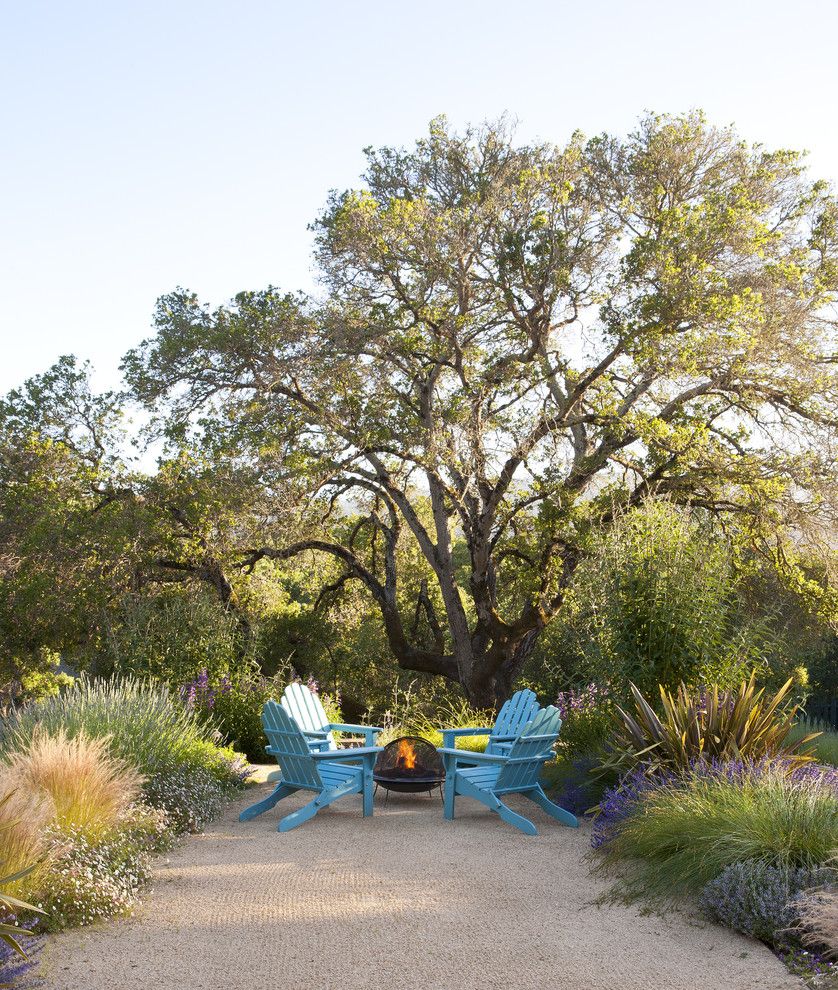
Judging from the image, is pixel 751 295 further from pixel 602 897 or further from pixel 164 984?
pixel 164 984

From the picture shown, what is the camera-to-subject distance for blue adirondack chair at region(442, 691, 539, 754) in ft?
25.8

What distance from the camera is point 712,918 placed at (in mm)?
4312

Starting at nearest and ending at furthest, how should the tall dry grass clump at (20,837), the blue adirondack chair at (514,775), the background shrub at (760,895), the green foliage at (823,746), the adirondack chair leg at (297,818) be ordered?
1. the tall dry grass clump at (20,837)
2. the background shrub at (760,895)
3. the adirondack chair leg at (297,818)
4. the blue adirondack chair at (514,775)
5. the green foliage at (823,746)

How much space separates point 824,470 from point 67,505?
10.3 m

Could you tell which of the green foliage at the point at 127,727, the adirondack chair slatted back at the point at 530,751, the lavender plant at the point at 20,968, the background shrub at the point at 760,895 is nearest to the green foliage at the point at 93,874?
the lavender plant at the point at 20,968

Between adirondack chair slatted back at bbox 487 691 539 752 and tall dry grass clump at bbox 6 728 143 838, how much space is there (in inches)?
142

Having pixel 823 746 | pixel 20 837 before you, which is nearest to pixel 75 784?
pixel 20 837

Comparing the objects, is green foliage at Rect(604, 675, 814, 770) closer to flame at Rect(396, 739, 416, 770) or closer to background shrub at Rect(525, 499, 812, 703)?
background shrub at Rect(525, 499, 812, 703)

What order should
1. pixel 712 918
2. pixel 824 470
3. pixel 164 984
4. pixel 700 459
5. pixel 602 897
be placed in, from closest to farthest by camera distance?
pixel 164 984
pixel 712 918
pixel 602 897
pixel 824 470
pixel 700 459

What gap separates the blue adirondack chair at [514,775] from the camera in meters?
6.69

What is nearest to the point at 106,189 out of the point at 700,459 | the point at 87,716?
the point at 87,716

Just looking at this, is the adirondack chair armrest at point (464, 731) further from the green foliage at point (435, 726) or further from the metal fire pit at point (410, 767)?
the green foliage at point (435, 726)

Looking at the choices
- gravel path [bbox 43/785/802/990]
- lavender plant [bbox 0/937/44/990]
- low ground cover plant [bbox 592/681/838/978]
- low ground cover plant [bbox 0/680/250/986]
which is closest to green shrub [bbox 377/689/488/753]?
low ground cover plant [bbox 0/680/250/986]

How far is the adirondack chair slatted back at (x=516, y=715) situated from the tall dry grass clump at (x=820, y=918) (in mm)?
3897
